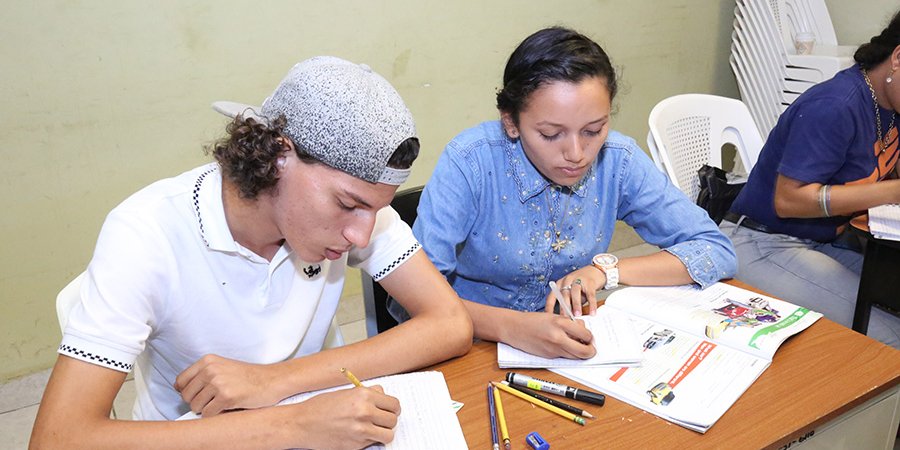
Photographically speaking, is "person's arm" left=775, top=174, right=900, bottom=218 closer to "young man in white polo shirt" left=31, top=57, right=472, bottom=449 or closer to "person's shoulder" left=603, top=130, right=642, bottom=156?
"person's shoulder" left=603, top=130, right=642, bottom=156

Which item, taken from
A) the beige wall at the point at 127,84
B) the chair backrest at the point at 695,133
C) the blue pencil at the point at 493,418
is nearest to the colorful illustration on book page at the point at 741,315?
the blue pencil at the point at 493,418

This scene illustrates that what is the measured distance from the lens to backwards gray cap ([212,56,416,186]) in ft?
3.46

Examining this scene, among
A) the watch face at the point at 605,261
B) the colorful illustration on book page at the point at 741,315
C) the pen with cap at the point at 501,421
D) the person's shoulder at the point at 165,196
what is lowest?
the colorful illustration on book page at the point at 741,315

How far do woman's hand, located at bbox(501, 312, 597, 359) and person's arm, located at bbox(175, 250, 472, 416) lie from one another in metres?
0.10

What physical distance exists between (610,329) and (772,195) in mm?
1207

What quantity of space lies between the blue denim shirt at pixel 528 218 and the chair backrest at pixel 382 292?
12 cm

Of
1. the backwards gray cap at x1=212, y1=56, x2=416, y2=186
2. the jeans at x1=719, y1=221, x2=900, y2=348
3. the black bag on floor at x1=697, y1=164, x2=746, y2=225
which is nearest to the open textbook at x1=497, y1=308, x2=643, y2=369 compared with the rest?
the backwards gray cap at x1=212, y1=56, x2=416, y2=186

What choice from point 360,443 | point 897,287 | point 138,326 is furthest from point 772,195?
point 138,326

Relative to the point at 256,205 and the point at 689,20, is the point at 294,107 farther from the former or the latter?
the point at 689,20

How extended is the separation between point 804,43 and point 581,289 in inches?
102

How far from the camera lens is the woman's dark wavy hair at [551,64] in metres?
1.52

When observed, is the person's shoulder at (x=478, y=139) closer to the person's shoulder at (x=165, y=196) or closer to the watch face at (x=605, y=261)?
the watch face at (x=605, y=261)

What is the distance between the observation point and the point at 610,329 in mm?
1414

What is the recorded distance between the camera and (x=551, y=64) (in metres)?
1.53
